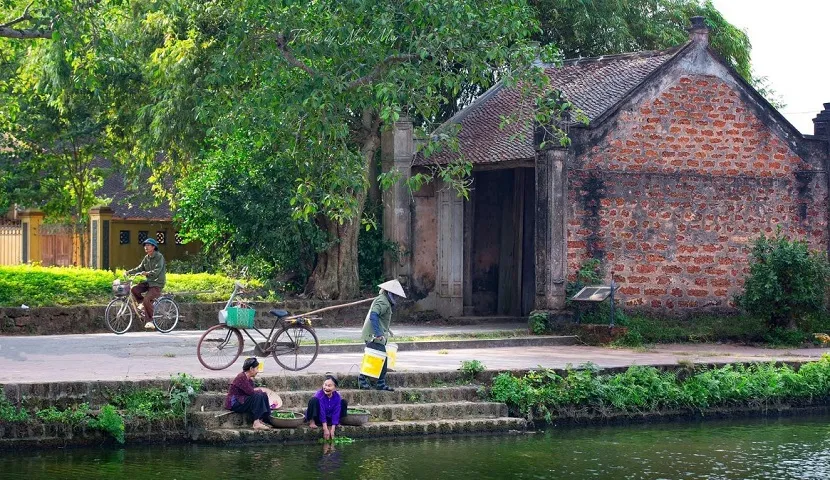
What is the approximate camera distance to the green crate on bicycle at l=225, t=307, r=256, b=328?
52.0ft

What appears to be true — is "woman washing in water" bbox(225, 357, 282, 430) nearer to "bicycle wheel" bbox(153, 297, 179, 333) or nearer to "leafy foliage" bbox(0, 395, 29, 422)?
"leafy foliage" bbox(0, 395, 29, 422)

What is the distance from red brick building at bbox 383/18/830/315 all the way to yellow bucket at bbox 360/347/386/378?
6871mm

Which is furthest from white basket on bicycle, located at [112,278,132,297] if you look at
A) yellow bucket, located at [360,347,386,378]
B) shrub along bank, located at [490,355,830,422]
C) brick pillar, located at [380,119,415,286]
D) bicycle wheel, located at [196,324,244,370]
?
shrub along bank, located at [490,355,830,422]

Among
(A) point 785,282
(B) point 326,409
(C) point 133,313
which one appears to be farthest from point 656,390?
(C) point 133,313

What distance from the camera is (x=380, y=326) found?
51.3 feet

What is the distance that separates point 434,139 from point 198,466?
842 centimetres

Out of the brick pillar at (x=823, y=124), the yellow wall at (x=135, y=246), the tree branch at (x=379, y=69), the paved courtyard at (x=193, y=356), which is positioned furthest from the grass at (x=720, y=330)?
the yellow wall at (x=135, y=246)

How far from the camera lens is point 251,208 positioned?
2377cm

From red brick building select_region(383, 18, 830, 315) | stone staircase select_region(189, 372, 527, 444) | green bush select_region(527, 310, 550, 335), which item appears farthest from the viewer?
red brick building select_region(383, 18, 830, 315)

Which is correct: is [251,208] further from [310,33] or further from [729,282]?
[729,282]

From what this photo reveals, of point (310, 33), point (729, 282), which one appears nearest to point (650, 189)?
point (729, 282)

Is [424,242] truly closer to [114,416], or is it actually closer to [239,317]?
[239,317]

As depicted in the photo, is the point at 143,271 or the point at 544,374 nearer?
the point at 544,374

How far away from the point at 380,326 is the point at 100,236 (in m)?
20.7
